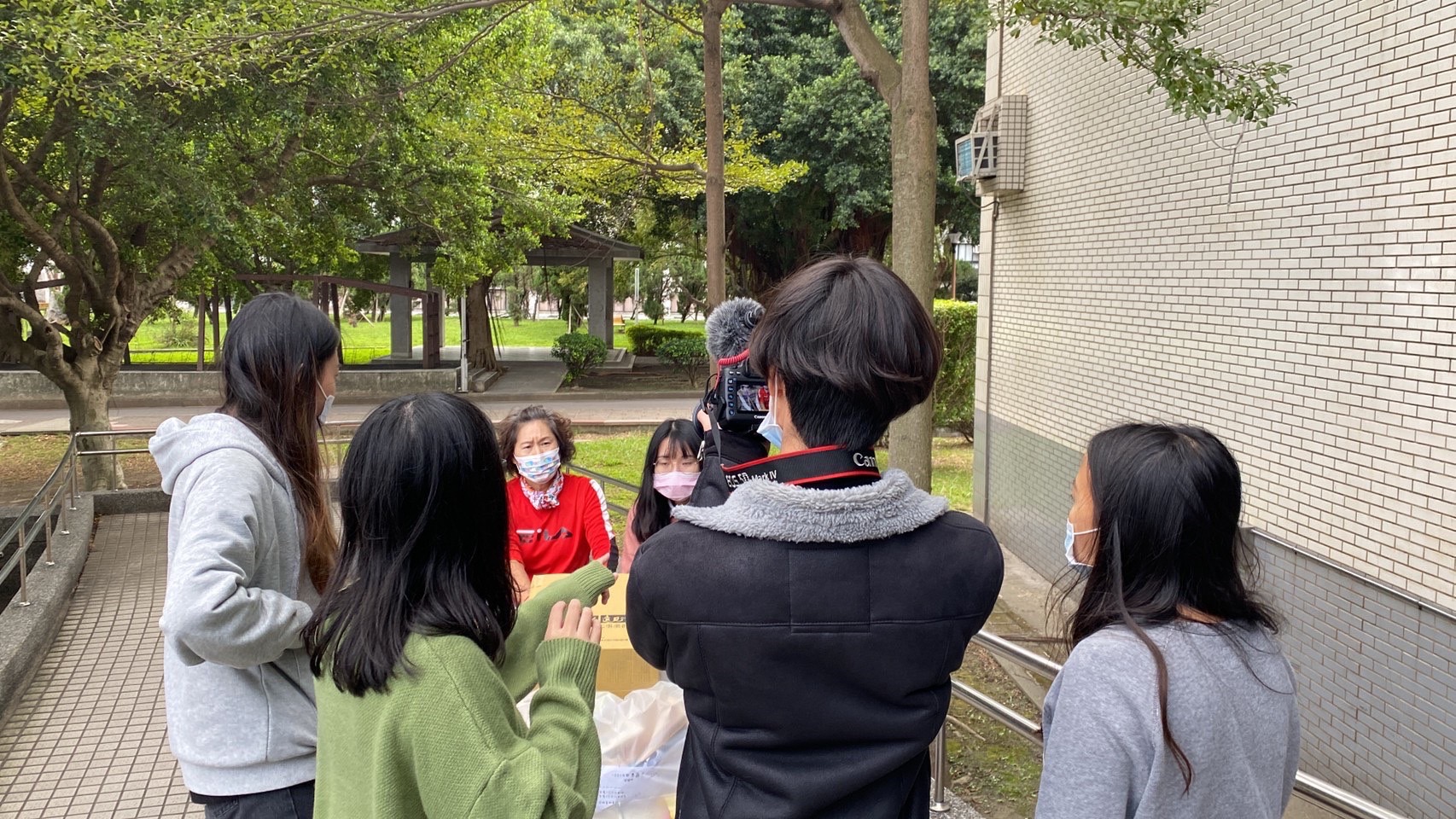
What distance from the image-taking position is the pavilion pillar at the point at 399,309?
2317 cm

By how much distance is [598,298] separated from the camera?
83.3ft

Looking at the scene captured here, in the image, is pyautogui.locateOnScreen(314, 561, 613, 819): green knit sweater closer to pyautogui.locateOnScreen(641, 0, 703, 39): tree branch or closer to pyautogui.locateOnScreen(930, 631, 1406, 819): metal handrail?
pyautogui.locateOnScreen(930, 631, 1406, 819): metal handrail

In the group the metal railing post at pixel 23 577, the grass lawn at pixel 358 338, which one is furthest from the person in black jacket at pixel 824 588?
the grass lawn at pixel 358 338

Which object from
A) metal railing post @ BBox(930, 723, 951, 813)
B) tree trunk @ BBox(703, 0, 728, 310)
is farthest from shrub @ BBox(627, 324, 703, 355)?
metal railing post @ BBox(930, 723, 951, 813)

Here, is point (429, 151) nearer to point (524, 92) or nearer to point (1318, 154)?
point (524, 92)

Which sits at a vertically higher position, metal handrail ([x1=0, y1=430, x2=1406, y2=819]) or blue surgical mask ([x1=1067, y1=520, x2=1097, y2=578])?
blue surgical mask ([x1=1067, y1=520, x2=1097, y2=578])

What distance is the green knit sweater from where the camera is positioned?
1.46m

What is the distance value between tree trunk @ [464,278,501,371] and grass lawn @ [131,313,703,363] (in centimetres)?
282

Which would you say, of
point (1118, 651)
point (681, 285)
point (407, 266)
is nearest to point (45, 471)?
point (407, 266)

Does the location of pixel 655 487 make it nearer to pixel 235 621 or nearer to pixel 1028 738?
pixel 1028 738

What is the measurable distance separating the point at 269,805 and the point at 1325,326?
5.33m

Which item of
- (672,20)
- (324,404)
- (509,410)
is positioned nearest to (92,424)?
(672,20)

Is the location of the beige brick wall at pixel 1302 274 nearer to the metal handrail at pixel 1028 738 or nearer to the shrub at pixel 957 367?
the metal handrail at pixel 1028 738

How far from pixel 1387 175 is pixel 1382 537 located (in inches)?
67.4
